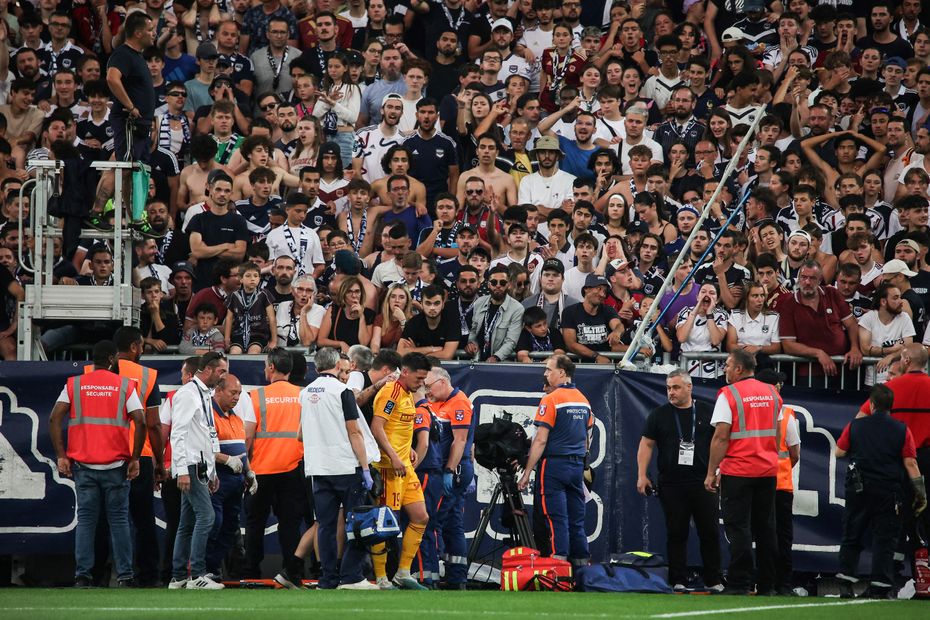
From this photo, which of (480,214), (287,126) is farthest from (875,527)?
(287,126)

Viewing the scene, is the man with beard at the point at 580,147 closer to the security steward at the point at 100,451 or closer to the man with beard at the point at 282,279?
the man with beard at the point at 282,279

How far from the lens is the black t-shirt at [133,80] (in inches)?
591

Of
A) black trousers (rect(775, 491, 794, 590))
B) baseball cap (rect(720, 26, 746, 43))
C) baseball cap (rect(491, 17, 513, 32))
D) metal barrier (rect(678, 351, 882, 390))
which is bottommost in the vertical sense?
black trousers (rect(775, 491, 794, 590))

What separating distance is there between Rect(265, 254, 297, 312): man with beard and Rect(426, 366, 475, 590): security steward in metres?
3.02

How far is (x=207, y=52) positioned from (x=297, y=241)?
4.56m

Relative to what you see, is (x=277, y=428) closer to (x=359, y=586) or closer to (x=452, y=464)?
(x=452, y=464)

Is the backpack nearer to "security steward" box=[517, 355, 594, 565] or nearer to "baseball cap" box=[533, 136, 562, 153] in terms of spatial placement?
"security steward" box=[517, 355, 594, 565]

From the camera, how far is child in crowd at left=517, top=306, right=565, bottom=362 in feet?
50.2

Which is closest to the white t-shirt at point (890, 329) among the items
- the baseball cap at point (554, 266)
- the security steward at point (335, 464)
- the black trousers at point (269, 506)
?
the baseball cap at point (554, 266)

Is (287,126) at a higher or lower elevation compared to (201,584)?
higher

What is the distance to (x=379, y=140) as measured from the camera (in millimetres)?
18938

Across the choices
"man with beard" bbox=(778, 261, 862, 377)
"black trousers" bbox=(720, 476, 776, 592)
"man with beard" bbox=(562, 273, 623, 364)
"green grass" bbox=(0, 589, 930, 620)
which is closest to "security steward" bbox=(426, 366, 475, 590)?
"green grass" bbox=(0, 589, 930, 620)

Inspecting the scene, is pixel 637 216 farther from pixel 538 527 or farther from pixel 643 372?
pixel 538 527

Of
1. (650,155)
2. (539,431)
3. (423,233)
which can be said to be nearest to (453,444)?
(539,431)
